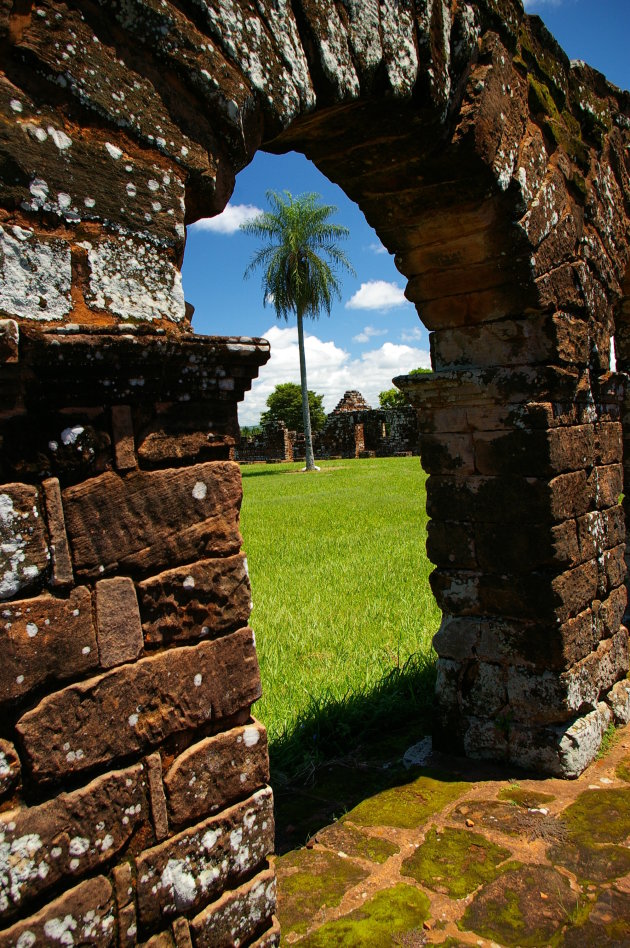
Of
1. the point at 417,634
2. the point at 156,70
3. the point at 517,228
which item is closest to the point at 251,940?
the point at 156,70

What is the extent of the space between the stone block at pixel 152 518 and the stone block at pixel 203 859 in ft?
2.67

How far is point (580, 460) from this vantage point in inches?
168

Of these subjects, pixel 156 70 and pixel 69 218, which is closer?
pixel 69 218

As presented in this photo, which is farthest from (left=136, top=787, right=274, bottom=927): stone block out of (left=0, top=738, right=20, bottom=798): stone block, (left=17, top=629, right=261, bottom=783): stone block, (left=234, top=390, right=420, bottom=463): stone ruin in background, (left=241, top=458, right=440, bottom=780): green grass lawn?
(left=234, top=390, right=420, bottom=463): stone ruin in background

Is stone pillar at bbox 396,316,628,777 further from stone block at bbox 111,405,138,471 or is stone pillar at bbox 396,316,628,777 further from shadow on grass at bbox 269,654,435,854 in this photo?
stone block at bbox 111,405,138,471

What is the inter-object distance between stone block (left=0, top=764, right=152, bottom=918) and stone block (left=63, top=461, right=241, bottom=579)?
593 mm

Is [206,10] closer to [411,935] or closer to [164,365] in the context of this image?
[164,365]

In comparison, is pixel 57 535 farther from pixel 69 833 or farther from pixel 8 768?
pixel 69 833

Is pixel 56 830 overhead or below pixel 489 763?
overhead

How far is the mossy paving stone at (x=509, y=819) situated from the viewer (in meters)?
3.45

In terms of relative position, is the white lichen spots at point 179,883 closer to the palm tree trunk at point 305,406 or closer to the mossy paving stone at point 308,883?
the mossy paving stone at point 308,883

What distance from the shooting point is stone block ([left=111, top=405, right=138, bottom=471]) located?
1.94 m

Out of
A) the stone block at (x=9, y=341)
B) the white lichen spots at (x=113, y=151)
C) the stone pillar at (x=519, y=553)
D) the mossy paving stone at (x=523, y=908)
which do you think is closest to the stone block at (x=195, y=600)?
the stone block at (x=9, y=341)

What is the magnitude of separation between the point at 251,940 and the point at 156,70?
276 centimetres
